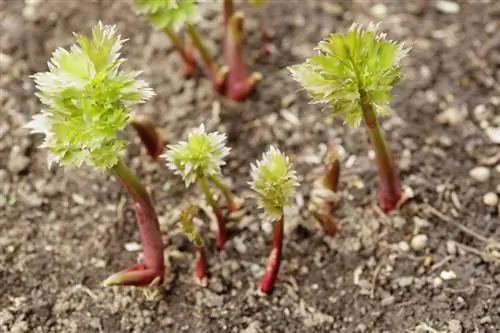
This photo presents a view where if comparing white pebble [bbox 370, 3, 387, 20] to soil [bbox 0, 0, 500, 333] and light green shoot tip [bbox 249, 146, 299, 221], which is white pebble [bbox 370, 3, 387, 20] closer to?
soil [bbox 0, 0, 500, 333]

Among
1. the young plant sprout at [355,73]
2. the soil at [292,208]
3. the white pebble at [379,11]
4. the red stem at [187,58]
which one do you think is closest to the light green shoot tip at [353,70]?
the young plant sprout at [355,73]

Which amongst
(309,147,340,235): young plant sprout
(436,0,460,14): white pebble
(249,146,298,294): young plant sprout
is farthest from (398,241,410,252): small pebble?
(436,0,460,14): white pebble

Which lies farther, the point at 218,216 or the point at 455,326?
the point at 218,216

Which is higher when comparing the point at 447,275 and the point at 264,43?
the point at 264,43

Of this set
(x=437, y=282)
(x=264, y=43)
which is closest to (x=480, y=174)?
(x=437, y=282)

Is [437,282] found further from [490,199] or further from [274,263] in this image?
[274,263]

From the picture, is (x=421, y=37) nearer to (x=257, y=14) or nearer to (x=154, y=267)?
(x=257, y=14)
